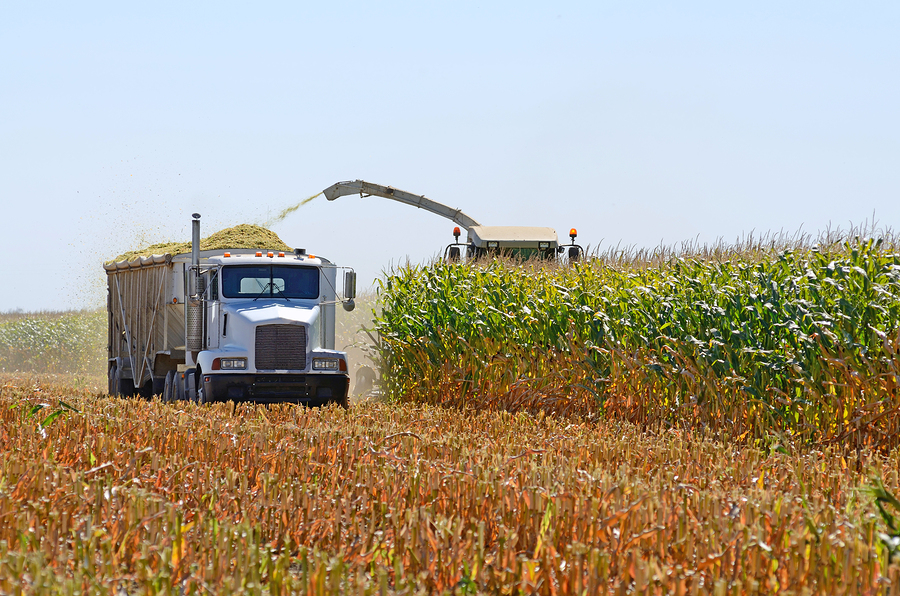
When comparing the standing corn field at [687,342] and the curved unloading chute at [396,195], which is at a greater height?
the curved unloading chute at [396,195]

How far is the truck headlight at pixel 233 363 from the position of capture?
11953 mm

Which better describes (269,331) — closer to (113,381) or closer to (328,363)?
(328,363)

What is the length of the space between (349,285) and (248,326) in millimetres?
1447

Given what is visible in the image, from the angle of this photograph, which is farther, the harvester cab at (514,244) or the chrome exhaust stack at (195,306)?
the harvester cab at (514,244)

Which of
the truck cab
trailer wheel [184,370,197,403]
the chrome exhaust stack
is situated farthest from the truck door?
trailer wheel [184,370,197,403]

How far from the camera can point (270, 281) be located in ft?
42.1

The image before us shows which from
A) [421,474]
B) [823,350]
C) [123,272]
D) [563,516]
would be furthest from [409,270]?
[563,516]

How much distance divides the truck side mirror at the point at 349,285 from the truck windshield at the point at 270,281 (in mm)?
628

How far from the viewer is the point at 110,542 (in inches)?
141

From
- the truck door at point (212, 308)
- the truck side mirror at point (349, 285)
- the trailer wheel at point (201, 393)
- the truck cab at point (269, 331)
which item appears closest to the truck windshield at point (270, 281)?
the truck cab at point (269, 331)

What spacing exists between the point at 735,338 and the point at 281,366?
19.9 ft

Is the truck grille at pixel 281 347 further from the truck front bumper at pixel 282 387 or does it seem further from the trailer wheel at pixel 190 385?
the trailer wheel at pixel 190 385

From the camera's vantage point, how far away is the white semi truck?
12.1 meters

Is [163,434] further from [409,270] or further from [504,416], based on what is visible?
[409,270]
